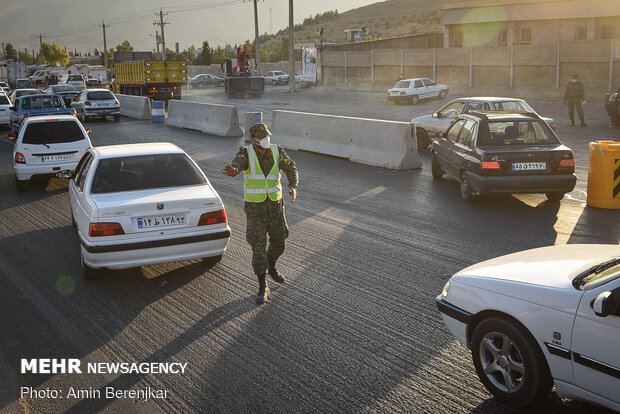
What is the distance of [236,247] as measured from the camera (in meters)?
9.20

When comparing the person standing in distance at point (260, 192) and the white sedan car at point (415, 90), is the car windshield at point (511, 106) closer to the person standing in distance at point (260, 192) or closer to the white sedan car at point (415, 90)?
the person standing in distance at point (260, 192)

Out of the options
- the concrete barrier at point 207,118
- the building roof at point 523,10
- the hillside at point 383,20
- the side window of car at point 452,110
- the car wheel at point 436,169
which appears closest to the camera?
the car wheel at point 436,169

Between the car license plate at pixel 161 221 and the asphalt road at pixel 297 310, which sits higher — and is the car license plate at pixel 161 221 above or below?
above

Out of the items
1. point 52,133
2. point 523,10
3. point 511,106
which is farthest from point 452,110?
point 523,10

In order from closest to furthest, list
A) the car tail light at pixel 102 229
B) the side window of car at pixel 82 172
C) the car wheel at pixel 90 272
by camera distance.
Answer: the car tail light at pixel 102 229, the car wheel at pixel 90 272, the side window of car at pixel 82 172

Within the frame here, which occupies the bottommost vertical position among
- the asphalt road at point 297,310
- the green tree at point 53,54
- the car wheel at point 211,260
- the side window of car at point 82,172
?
the asphalt road at point 297,310

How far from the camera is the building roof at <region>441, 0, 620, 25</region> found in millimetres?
40688

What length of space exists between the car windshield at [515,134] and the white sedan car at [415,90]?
2581cm

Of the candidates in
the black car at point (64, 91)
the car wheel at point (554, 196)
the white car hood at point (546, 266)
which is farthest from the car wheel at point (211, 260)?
the black car at point (64, 91)

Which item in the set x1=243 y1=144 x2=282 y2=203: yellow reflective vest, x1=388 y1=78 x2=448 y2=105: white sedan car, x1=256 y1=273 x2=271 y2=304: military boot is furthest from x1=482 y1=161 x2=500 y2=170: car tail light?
x1=388 y1=78 x2=448 y2=105: white sedan car

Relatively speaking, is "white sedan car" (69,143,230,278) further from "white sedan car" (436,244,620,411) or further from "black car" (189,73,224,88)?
"black car" (189,73,224,88)

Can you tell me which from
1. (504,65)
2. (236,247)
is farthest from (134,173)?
(504,65)

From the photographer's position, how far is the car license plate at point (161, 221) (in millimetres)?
7395

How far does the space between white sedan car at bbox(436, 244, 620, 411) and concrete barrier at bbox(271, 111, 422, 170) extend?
9.96 meters
